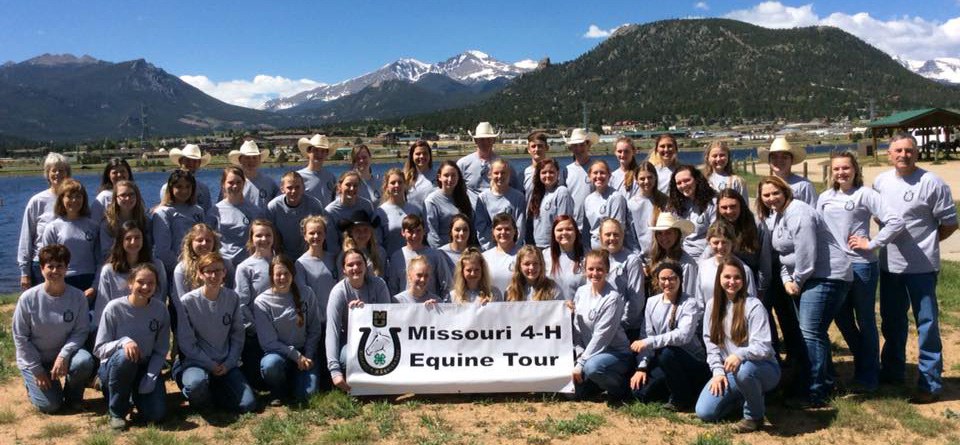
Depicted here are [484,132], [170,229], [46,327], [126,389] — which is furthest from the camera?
[484,132]

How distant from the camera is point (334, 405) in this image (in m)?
6.52

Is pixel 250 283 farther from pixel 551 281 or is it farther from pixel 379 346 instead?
pixel 551 281

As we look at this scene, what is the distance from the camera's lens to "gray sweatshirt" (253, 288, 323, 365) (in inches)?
266

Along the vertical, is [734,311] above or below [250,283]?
below

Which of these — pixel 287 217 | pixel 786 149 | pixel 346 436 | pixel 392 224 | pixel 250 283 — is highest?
pixel 786 149

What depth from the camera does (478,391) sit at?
22.4 feet

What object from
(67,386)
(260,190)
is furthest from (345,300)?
(67,386)

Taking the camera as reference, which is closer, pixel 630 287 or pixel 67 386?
pixel 67 386

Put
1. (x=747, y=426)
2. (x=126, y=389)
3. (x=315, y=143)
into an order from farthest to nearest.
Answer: (x=315, y=143) → (x=126, y=389) → (x=747, y=426)

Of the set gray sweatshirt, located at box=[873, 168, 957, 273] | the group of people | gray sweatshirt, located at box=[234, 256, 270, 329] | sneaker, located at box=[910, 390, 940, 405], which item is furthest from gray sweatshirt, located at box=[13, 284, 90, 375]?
sneaker, located at box=[910, 390, 940, 405]

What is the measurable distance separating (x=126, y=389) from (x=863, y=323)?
6770 millimetres

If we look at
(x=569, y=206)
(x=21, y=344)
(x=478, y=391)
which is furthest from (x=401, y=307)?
(x=21, y=344)

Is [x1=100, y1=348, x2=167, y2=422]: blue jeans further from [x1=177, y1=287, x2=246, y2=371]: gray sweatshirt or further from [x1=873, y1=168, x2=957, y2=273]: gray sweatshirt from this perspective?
[x1=873, y1=168, x2=957, y2=273]: gray sweatshirt

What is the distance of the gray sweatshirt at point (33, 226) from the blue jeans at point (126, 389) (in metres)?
2.33
